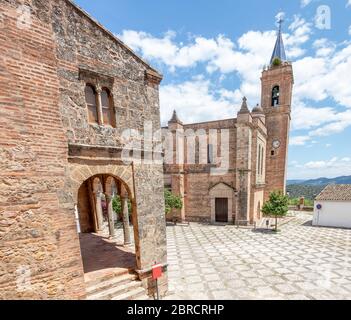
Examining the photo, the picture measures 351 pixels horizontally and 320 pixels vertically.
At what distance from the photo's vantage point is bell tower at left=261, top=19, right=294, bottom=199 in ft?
75.5

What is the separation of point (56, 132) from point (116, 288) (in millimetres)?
4913

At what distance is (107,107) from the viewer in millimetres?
6129

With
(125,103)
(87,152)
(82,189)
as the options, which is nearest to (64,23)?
(125,103)

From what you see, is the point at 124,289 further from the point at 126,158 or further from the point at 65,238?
the point at 126,158

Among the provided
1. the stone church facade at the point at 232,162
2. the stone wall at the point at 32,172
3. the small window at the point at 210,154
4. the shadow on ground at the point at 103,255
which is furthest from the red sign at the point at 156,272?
the small window at the point at 210,154

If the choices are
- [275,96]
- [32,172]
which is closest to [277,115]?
[275,96]

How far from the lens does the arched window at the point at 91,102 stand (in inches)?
224

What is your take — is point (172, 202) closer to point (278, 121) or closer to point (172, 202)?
point (172, 202)

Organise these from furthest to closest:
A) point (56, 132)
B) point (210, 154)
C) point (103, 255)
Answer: point (210, 154)
point (103, 255)
point (56, 132)

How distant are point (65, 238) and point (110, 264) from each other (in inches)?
119

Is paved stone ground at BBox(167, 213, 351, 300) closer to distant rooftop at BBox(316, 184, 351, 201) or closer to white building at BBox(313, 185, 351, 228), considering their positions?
white building at BBox(313, 185, 351, 228)

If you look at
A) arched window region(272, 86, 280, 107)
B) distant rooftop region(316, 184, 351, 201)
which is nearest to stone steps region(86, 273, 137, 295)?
distant rooftop region(316, 184, 351, 201)

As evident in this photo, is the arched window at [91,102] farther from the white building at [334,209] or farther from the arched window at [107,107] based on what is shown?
the white building at [334,209]
